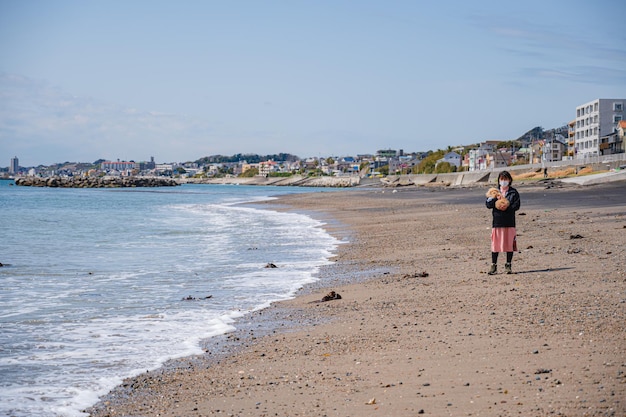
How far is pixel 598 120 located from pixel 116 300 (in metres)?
101

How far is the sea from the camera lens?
18.6 feet

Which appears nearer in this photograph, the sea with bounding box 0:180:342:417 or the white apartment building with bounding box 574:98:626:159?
the sea with bounding box 0:180:342:417

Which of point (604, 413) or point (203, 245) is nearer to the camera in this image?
point (604, 413)

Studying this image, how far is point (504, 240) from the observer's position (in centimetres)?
995

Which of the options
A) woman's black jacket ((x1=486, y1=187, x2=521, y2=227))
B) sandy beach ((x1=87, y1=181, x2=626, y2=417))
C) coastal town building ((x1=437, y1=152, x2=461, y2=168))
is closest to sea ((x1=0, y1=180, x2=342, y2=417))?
sandy beach ((x1=87, y1=181, x2=626, y2=417))

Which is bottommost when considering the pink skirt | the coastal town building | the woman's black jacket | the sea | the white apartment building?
the sea

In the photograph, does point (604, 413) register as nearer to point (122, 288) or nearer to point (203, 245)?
point (122, 288)

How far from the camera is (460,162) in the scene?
190 m

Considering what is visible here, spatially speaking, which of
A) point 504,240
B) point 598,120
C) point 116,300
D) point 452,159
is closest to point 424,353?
point 504,240

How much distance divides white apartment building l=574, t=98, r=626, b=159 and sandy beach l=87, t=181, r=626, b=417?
94512 millimetres

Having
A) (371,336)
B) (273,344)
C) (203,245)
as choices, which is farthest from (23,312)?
(203,245)

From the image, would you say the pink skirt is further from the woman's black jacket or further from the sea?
the sea

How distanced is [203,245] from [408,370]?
44.6 ft

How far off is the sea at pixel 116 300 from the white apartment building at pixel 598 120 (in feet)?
293
